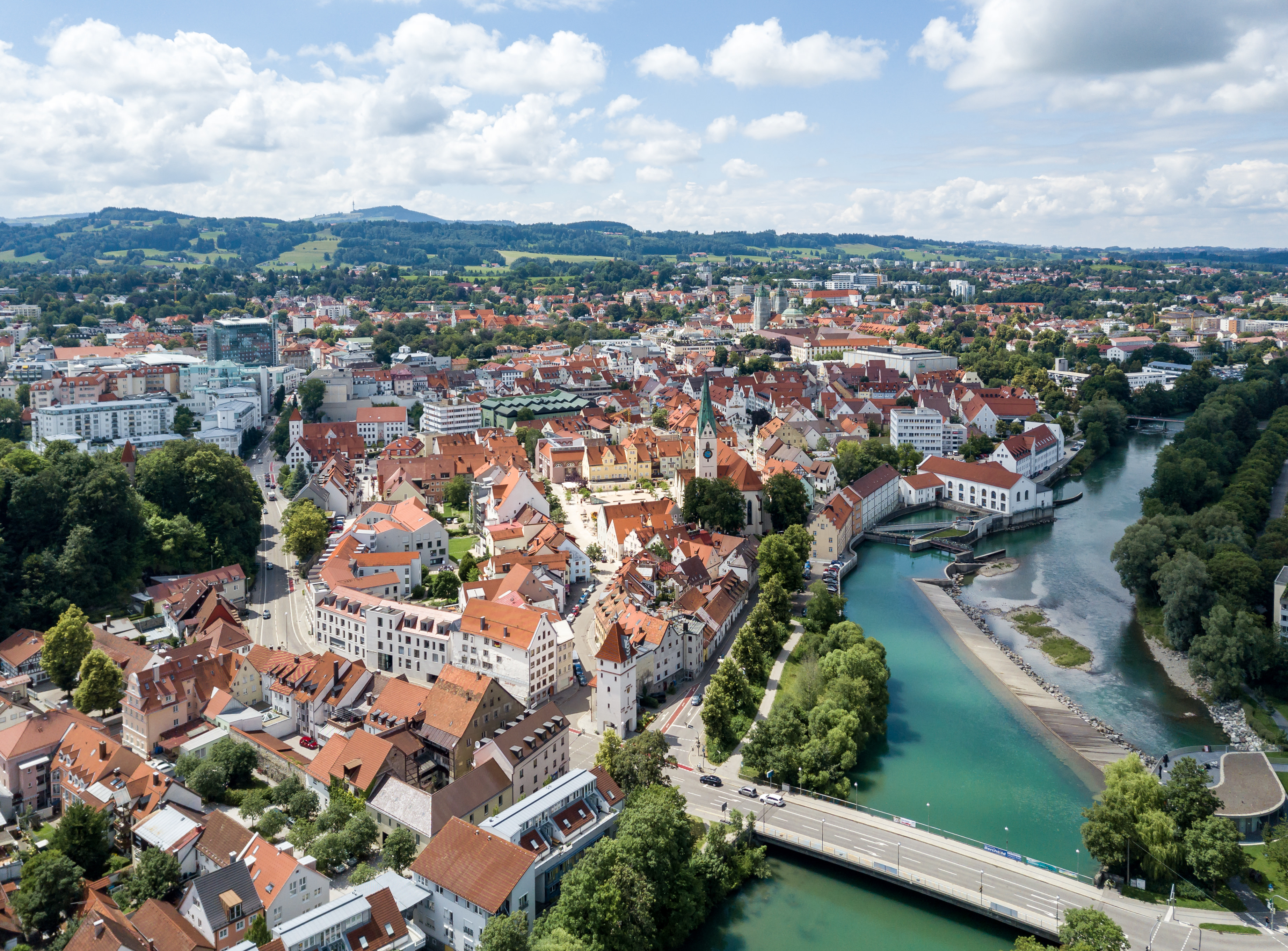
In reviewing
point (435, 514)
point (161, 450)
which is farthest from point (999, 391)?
point (161, 450)

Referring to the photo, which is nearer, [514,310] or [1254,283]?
[514,310]

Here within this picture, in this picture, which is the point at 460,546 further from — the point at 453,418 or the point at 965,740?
the point at 453,418

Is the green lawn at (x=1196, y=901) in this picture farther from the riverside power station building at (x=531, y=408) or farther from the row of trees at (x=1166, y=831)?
the riverside power station building at (x=531, y=408)

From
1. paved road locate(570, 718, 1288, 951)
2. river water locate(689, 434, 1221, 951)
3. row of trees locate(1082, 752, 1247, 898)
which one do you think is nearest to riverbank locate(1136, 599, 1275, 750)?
river water locate(689, 434, 1221, 951)

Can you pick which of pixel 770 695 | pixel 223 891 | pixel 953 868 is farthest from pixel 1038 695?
pixel 223 891

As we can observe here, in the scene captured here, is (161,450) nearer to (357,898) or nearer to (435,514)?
(435,514)

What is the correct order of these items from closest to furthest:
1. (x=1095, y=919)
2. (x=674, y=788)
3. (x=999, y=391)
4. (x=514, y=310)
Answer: (x=1095, y=919)
(x=674, y=788)
(x=999, y=391)
(x=514, y=310)

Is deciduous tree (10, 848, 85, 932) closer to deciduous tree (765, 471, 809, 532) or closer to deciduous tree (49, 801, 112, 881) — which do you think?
deciduous tree (49, 801, 112, 881)
